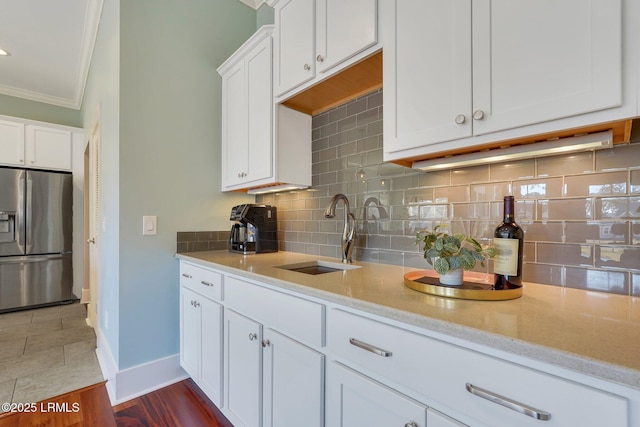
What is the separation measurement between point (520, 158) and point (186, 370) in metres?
2.24

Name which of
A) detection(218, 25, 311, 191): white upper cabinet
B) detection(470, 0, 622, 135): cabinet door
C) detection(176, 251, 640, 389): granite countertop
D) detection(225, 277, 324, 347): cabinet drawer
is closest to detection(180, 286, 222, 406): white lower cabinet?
detection(225, 277, 324, 347): cabinet drawer

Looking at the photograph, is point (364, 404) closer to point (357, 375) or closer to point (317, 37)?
point (357, 375)

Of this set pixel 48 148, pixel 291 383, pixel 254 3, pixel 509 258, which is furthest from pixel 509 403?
pixel 48 148

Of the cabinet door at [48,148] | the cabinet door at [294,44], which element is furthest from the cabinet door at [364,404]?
the cabinet door at [48,148]

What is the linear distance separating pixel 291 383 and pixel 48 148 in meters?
4.67

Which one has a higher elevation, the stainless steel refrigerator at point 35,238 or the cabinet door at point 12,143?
the cabinet door at point 12,143

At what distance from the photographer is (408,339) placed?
828mm

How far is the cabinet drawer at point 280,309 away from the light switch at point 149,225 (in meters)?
0.82

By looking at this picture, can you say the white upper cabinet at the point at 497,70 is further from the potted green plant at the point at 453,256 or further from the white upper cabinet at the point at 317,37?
the potted green plant at the point at 453,256

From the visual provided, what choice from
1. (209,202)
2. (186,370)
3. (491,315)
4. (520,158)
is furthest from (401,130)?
Answer: (186,370)

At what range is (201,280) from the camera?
1.84 m

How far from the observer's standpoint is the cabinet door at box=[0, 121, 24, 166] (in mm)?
3686

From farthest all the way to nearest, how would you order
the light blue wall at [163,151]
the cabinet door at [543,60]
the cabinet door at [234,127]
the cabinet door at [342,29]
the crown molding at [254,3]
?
the crown molding at [254,3] → the cabinet door at [234,127] → the light blue wall at [163,151] → the cabinet door at [342,29] → the cabinet door at [543,60]

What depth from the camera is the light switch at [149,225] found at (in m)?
2.02
